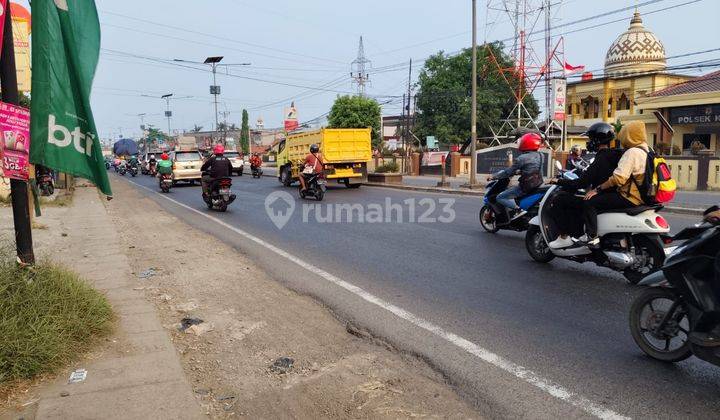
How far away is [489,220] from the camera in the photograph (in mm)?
10148

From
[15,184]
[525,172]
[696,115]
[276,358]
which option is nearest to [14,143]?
[15,184]

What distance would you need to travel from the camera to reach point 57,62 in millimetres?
3932

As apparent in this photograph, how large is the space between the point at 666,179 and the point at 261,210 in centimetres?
1086

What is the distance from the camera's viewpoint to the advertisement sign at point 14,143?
4105mm

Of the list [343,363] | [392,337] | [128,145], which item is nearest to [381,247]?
[392,337]

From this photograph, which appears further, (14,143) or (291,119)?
(291,119)

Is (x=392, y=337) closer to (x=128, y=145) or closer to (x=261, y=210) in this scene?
(x=261, y=210)

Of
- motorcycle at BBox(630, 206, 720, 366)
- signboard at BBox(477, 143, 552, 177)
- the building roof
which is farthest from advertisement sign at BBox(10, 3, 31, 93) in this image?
the building roof

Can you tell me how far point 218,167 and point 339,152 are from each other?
Answer: 9.35m

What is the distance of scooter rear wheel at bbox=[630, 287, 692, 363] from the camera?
3.93 meters

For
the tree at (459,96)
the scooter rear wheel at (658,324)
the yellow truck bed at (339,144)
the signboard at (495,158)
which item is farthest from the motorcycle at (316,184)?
the tree at (459,96)

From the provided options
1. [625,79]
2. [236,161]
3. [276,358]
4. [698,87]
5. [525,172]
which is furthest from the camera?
[625,79]

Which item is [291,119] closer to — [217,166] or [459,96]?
[459,96]

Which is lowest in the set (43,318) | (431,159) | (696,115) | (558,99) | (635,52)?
(43,318)
